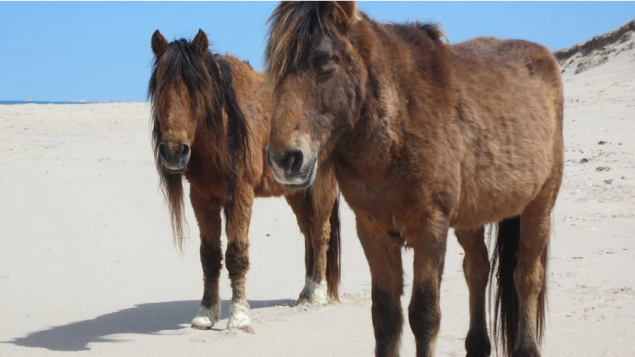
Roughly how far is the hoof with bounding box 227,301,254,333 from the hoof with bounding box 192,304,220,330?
0.19 m

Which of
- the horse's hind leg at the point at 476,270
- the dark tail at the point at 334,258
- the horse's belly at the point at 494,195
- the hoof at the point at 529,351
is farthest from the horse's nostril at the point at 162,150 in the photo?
the hoof at the point at 529,351

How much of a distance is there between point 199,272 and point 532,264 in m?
4.13

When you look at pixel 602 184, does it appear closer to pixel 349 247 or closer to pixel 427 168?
pixel 349 247

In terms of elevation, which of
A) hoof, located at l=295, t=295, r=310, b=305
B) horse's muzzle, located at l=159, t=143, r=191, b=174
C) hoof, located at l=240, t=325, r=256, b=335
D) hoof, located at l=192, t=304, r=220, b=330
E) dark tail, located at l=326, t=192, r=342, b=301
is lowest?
hoof, located at l=240, t=325, r=256, b=335

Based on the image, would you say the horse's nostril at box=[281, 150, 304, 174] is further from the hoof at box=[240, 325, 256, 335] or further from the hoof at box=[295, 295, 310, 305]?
the hoof at box=[295, 295, 310, 305]

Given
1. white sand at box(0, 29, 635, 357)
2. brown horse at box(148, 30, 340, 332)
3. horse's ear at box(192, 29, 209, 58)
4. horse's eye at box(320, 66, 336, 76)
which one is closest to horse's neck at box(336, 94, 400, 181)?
horse's eye at box(320, 66, 336, 76)

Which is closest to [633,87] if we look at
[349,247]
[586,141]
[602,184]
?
[586,141]

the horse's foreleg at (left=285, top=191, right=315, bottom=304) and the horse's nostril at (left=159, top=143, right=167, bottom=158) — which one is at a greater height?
the horse's nostril at (left=159, top=143, right=167, bottom=158)

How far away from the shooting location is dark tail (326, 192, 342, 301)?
7.21 m

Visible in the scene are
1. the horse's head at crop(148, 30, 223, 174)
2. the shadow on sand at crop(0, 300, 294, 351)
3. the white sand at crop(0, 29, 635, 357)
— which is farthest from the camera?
the shadow on sand at crop(0, 300, 294, 351)

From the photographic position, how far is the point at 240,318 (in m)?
6.22

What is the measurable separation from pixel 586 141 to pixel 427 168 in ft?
29.4

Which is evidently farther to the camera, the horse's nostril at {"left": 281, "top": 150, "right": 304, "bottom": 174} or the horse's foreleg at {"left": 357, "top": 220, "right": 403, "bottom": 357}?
the horse's foreleg at {"left": 357, "top": 220, "right": 403, "bottom": 357}

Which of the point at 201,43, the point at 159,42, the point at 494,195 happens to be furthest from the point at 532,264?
the point at 159,42
